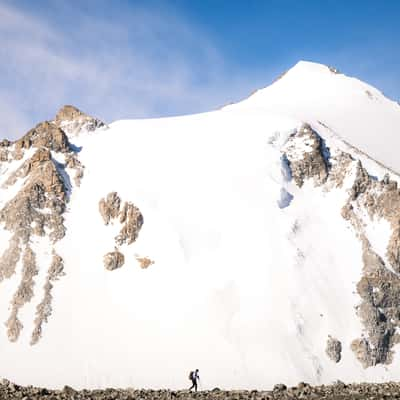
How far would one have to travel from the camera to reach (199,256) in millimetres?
94312

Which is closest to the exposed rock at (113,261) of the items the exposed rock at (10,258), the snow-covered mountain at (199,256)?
the snow-covered mountain at (199,256)

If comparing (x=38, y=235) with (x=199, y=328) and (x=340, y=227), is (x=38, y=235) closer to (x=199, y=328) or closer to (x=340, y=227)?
(x=199, y=328)

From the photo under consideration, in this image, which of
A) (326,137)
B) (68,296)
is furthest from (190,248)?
(326,137)

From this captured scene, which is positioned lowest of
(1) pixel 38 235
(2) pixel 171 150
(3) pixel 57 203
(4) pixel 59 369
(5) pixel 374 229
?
(4) pixel 59 369

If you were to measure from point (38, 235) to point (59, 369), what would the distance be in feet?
92.3

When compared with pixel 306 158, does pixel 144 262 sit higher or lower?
lower

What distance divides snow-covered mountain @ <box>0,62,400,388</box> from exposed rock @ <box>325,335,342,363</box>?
0.16 m

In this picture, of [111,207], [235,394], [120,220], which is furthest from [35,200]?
[235,394]

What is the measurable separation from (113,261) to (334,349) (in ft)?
125

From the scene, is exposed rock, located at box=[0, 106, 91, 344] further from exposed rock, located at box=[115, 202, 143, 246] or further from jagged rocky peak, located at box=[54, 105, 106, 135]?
exposed rock, located at box=[115, 202, 143, 246]

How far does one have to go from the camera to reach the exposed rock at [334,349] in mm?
80438

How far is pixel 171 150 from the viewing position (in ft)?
374

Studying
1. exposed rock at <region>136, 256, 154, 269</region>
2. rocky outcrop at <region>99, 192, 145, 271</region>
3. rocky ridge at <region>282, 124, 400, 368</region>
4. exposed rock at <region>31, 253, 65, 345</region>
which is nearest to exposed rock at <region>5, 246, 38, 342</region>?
exposed rock at <region>31, 253, 65, 345</region>

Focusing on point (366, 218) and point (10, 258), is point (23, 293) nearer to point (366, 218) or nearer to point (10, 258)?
point (10, 258)
